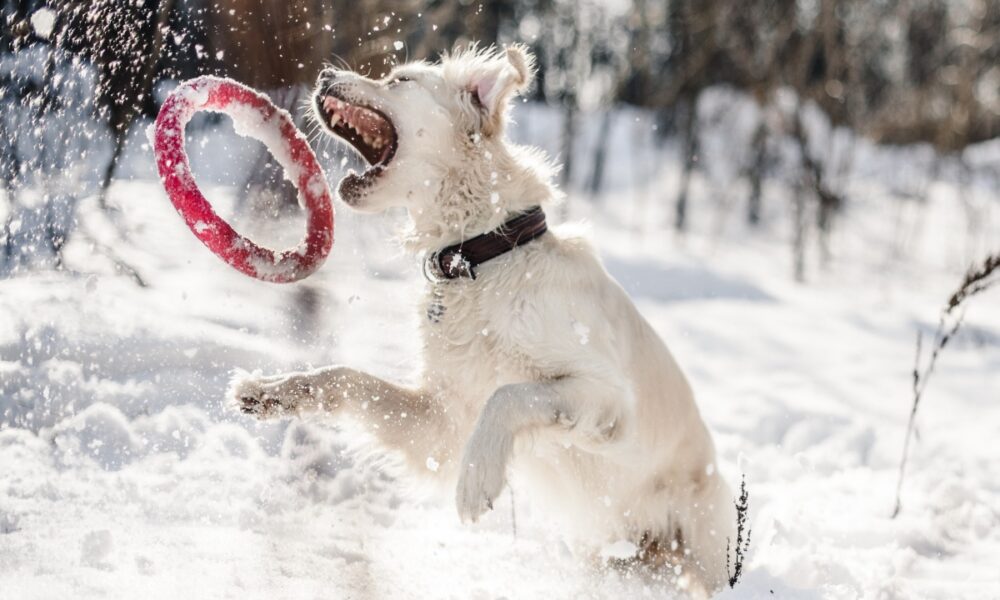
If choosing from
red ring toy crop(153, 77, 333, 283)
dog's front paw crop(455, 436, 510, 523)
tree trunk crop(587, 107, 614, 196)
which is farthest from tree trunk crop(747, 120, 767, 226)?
dog's front paw crop(455, 436, 510, 523)

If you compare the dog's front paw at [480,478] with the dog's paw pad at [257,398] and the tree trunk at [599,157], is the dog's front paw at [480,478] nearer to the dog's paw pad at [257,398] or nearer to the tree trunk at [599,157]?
the dog's paw pad at [257,398]

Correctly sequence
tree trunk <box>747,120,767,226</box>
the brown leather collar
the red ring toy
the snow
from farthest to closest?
tree trunk <box>747,120,767,226</box>
the snow
the red ring toy
the brown leather collar

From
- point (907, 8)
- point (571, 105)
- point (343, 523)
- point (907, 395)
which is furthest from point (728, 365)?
point (907, 8)

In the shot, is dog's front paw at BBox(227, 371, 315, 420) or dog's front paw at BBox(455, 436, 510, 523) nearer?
dog's front paw at BBox(455, 436, 510, 523)

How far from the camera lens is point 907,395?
6293mm

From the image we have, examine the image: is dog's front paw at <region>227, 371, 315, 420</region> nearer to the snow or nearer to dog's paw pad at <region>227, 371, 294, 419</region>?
dog's paw pad at <region>227, 371, 294, 419</region>

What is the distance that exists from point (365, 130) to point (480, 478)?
153 cm

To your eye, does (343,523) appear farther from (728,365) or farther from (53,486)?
(728,365)

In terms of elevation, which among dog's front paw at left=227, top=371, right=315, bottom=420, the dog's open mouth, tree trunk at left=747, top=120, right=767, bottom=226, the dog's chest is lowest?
tree trunk at left=747, top=120, right=767, bottom=226

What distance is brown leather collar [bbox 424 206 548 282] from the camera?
336 cm

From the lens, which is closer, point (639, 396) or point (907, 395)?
point (639, 396)

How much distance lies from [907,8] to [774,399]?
14.1m

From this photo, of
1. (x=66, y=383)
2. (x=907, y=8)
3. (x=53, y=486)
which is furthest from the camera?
(x=907, y=8)

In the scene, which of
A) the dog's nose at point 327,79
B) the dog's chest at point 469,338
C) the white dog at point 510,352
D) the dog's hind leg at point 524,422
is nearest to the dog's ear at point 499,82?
the white dog at point 510,352
